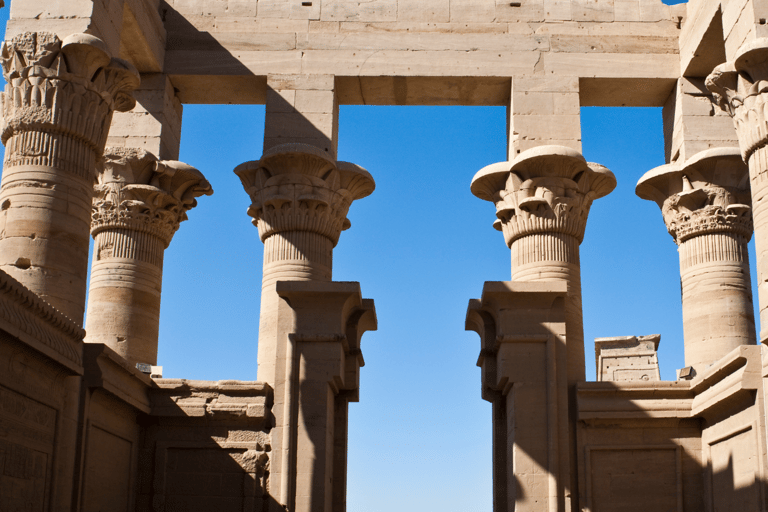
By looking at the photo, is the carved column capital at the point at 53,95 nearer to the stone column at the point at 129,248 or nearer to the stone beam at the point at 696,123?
the stone column at the point at 129,248

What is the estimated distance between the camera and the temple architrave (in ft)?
42.6

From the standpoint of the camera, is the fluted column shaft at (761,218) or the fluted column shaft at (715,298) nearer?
the fluted column shaft at (761,218)

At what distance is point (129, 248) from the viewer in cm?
1834

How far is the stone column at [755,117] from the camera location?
1271 cm

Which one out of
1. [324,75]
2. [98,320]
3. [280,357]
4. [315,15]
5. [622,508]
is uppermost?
[315,15]

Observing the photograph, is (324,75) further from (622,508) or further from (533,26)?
(622,508)

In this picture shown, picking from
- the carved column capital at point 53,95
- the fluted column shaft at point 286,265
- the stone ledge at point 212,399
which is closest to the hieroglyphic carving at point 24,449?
the stone ledge at point 212,399

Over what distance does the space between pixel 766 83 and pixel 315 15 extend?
9271mm

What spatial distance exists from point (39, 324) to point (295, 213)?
7.30 m

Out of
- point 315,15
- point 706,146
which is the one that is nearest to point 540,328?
point 706,146

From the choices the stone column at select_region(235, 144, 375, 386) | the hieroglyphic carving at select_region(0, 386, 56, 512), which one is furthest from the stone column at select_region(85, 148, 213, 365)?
the hieroglyphic carving at select_region(0, 386, 56, 512)

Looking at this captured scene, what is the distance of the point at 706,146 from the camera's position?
59.7 ft

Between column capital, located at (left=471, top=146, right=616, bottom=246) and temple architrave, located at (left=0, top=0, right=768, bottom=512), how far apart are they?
47 mm

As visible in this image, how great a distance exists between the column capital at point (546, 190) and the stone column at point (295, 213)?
114 inches
